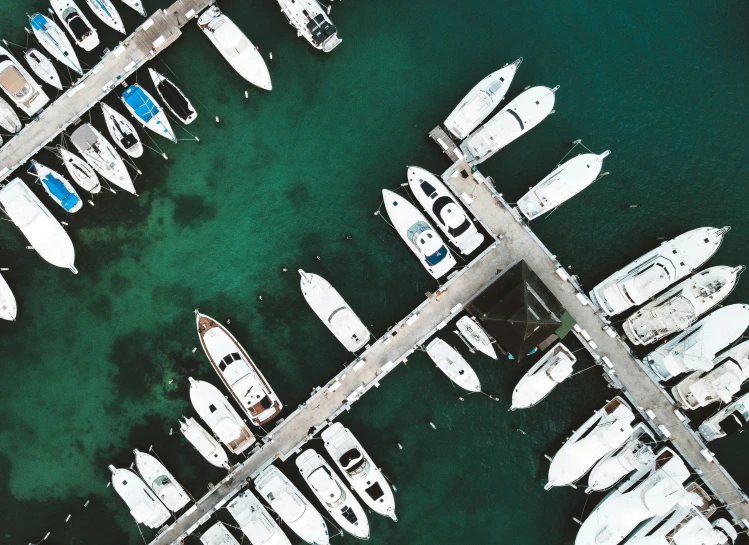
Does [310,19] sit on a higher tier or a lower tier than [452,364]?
higher

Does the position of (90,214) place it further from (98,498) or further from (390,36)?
(390,36)

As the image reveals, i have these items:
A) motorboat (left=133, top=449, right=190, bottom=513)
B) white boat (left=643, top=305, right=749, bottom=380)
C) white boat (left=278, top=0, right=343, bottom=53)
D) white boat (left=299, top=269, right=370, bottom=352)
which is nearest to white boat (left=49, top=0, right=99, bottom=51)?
white boat (left=278, top=0, right=343, bottom=53)

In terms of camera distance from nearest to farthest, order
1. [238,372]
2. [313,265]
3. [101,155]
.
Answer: [238,372], [101,155], [313,265]

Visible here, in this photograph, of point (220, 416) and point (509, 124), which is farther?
point (220, 416)

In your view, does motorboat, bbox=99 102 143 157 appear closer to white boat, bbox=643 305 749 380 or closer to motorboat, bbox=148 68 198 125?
motorboat, bbox=148 68 198 125

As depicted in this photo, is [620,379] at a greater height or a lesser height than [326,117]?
lesser

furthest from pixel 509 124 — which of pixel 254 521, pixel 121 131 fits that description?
pixel 254 521

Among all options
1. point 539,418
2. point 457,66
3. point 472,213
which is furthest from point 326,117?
point 539,418

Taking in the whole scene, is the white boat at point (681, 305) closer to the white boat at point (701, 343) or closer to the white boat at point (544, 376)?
the white boat at point (701, 343)

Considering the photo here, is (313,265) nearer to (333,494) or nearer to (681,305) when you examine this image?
(333,494)
